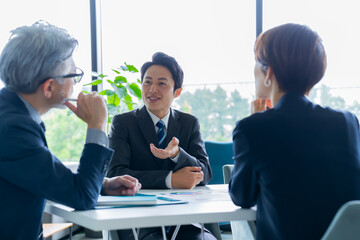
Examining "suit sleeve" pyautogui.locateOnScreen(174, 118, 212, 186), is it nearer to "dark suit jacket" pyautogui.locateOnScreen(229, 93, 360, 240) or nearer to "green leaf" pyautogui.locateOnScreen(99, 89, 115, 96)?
"dark suit jacket" pyautogui.locateOnScreen(229, 93, 360, 240)

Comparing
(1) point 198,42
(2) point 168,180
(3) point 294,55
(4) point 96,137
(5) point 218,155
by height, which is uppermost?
(1) point 198,42

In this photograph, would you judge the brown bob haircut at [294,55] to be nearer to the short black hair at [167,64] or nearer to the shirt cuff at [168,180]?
the shirt cuff at [168,180]

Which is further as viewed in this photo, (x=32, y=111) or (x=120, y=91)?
(x=120, y=91)

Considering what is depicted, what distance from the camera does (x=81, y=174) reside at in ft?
4.25

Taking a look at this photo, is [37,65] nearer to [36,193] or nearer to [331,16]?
[36,193]

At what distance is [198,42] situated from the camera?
4.84 meters

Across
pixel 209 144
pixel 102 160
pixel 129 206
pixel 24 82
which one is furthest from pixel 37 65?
pixel 209 144

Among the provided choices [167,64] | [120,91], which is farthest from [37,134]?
[120,91]

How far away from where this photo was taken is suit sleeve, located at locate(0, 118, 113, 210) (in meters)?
1.20

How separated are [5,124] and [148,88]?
139 centimetres

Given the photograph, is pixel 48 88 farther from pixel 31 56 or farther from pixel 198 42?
pixel 198 42

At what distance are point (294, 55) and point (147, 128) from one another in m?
1.24

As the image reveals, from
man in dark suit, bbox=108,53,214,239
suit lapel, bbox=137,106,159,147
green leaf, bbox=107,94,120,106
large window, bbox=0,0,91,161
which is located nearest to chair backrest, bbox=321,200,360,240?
man in dark suit, bbox=108,53,214,239

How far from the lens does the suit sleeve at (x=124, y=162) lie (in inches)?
78.7
